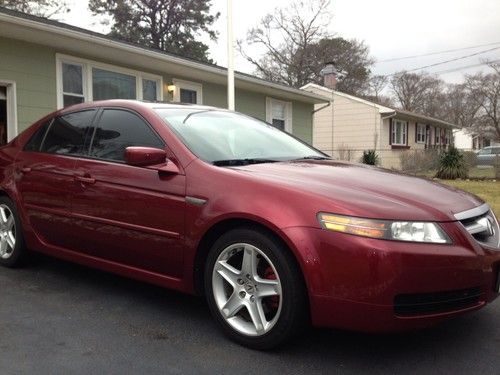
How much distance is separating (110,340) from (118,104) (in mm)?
1863

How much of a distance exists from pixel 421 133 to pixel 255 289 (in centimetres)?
3124

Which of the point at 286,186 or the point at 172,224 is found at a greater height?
the point at 286,186

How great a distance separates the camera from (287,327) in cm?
294

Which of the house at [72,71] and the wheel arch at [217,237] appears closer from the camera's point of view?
the wheel arch at [217,237]

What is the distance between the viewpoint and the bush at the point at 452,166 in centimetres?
1817

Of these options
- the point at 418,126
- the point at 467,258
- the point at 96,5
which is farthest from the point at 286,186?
the point at 96,5

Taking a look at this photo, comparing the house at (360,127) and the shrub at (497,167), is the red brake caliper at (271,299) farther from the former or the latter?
the house at (360,127)

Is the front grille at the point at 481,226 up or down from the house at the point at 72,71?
down

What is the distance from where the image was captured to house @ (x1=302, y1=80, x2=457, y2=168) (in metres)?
26.2

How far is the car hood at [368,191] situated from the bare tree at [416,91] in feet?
183

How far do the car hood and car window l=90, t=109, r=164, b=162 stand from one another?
2.83 ft

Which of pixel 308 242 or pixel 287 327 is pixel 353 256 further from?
pixel 287 327

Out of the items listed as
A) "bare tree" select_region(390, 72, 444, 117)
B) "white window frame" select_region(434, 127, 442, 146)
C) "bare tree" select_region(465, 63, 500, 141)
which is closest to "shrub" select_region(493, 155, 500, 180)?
"white window frame" select_region(434, 127, 442, 146)

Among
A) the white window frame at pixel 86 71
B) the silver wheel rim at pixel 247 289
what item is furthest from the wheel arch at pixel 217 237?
the white window frame at pixel 86 71
